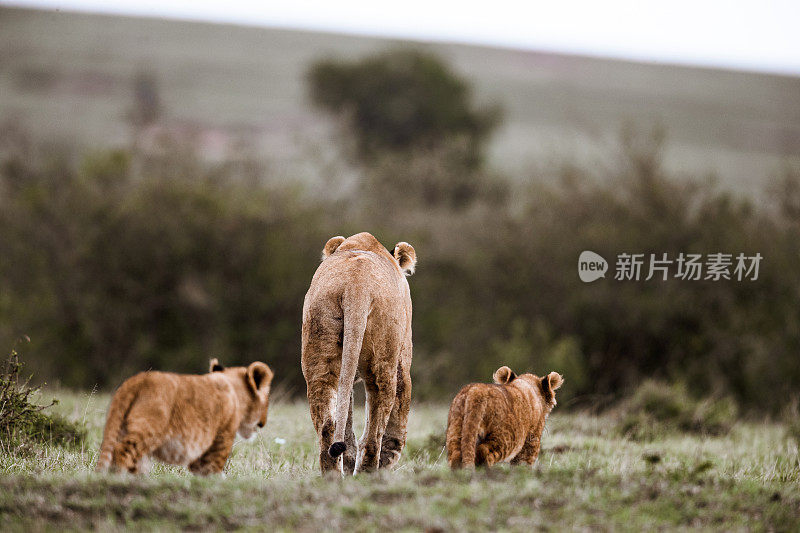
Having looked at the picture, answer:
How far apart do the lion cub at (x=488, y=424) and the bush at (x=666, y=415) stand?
4.70 m

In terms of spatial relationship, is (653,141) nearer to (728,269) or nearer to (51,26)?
(728,269)

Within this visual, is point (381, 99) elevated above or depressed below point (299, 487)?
above

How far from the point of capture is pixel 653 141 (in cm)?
2877

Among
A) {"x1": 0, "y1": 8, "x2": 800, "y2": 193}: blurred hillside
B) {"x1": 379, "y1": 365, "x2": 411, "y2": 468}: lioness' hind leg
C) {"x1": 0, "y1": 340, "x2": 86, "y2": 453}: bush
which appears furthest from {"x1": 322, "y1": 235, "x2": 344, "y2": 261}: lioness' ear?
{"x1": 0, "y1": 8, "x2": 800, "y2": 193}: blurred hillside

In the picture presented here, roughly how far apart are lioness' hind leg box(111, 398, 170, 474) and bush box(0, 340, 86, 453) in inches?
86.4

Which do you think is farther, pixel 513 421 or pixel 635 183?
pixel 635 183

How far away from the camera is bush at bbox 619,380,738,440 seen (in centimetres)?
1141

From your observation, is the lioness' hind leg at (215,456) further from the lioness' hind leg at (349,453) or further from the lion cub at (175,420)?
the lioness' hind leg at (349,453)

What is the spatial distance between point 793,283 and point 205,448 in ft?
76.5

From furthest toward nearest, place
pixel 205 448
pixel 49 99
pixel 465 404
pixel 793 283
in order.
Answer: pixel 49 99, pixel 793 283, pixel 465 404, pixel 205 448

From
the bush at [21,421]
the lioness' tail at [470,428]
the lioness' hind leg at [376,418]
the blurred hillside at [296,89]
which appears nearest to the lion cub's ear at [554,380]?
the lioness' tail at [470,428]

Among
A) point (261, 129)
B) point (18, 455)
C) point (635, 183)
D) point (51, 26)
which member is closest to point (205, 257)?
point (635, 183)

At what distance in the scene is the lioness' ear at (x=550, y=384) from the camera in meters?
7.03

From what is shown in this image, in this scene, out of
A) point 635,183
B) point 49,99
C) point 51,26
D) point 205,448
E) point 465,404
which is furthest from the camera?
point 51,26
